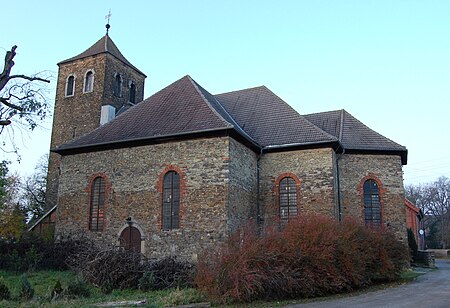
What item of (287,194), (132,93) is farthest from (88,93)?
(287,194)

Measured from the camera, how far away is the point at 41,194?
44.4 metres

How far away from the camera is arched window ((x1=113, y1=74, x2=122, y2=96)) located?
27.2 meters

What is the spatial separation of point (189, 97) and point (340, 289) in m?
11.5

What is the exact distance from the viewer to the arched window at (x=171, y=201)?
57.8 feet

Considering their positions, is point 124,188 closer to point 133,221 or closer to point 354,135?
point 133,221

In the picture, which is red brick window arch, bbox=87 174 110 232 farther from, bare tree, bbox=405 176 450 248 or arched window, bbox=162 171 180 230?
bare tree, bbox=405 176 450 248

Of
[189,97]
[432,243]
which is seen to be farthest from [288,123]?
[432,243]

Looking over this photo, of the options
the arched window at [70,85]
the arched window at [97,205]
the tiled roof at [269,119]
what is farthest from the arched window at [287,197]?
the arched window at [70,85]

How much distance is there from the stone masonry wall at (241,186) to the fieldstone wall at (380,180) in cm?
462

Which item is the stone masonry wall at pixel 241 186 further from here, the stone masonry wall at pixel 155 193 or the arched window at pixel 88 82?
the arched window at pixel 88 82

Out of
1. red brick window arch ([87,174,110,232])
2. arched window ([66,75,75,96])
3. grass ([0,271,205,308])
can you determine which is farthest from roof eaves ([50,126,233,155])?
arched window ([66,75,75,96])

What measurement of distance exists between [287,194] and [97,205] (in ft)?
28.0

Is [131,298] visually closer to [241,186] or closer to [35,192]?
[241,186]

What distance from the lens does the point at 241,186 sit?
18.4 m
